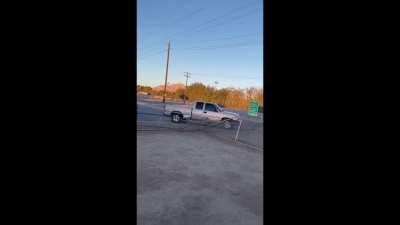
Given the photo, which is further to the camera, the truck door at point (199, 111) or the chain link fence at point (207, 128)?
the truck door at point (199, 111)

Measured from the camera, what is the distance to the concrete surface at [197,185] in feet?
14.8

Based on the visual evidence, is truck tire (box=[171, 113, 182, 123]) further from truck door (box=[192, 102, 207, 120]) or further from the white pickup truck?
truck door (box=[192, 102, 207, 120])

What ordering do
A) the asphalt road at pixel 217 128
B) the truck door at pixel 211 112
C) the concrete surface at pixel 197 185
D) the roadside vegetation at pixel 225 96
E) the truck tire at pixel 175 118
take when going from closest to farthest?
1. the concrete surface at pixel 197 185
2. the asphalt road at pixel 217 128
3. the truck door at pixel 211 112
4. the truck tire at pixel 175 118
5. the roadside vegetation at pixel 225 96

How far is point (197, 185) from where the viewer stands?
6031 mm

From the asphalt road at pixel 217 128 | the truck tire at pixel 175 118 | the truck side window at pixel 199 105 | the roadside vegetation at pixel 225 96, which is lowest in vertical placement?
the asphalt road at pixel 217 128

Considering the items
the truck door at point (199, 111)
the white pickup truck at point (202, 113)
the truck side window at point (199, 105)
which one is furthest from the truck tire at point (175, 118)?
the truck side window at point (199, 105)

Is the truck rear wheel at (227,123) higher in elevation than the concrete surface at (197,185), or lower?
higher

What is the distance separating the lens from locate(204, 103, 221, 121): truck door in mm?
17312

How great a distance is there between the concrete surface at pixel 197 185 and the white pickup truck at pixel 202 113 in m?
6.64

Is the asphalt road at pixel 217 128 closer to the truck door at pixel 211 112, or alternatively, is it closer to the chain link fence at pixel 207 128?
the chain link fence at pixel 207 128

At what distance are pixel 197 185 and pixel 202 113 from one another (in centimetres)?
1153
